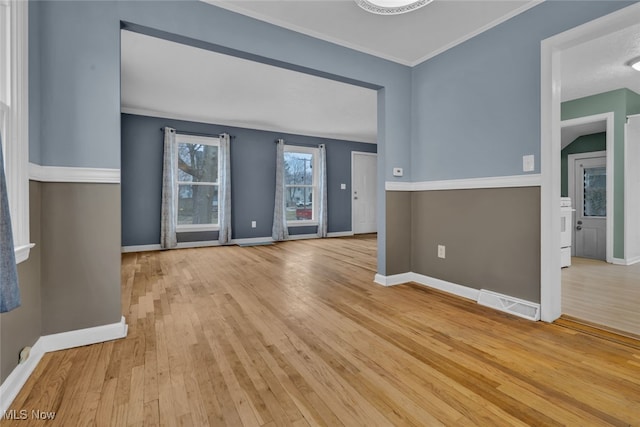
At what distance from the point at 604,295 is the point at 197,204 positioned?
5803 mm

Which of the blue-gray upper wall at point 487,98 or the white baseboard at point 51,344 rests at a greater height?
the blue-gray upper wall at point 487,98

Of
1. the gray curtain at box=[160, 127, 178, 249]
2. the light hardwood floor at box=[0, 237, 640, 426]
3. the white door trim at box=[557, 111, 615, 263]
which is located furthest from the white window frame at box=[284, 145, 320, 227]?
the white door trim at box=[557, 111, 615, 263]

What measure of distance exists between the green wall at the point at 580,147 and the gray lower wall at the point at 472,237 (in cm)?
359

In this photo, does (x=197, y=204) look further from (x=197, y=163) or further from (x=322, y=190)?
(x=322, y=190)

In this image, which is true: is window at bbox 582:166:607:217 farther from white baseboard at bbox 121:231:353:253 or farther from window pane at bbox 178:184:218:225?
window pane at bbox 178:184:218:225

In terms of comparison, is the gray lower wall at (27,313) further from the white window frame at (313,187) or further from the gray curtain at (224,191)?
the white window frame at (313,187)

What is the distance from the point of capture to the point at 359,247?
17.8 feet

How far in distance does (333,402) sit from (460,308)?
60.2 inches

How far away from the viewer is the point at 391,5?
6.50 feet

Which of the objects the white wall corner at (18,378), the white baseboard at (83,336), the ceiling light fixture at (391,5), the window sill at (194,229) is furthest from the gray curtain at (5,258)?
the window sill at (194,229)

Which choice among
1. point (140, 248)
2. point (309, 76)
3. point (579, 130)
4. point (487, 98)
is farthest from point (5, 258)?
point (579, 130)

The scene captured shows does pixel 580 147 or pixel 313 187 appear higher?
pixel 580 147
